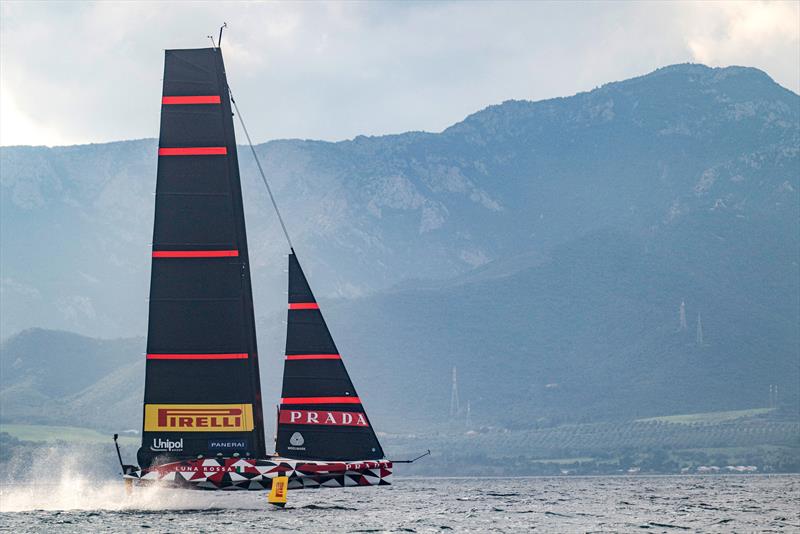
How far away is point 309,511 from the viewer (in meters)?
79.5

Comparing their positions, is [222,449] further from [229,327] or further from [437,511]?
[437,511]

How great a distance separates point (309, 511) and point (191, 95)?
2773cm

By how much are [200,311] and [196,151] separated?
20.0 feet

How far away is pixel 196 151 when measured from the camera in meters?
59.6

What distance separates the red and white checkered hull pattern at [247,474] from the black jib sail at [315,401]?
828mm

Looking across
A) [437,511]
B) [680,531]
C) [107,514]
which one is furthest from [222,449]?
[437,511]

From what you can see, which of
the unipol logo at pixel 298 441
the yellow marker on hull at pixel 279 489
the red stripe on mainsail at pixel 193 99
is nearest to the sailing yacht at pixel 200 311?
the red stripe on mainsail at pixel 193 99

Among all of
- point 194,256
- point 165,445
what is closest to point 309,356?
point 194,256

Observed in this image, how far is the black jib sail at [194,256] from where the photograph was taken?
59.5 m

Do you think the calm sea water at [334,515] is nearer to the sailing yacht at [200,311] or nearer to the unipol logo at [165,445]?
the unipol logo at [165,445]

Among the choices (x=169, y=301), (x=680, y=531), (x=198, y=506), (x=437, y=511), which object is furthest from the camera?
(x=437, y=511)

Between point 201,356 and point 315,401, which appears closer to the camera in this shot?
point 201,356

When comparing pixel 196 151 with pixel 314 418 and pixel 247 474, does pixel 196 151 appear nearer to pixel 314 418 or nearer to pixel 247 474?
pixel 314 418

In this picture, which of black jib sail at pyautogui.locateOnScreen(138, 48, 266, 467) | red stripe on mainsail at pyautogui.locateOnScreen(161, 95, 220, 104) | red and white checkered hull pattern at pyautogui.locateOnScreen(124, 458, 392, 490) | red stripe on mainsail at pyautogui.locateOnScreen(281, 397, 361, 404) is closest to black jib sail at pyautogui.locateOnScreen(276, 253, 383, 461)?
red stripe on mainsail at pyautogui.locateOnScreen(281, 397, 361, 404)
